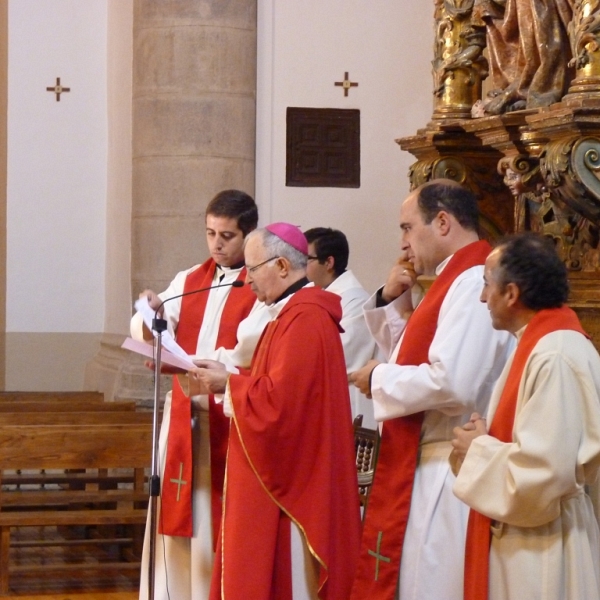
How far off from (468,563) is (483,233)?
266 cm

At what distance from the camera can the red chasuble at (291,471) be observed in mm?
3949

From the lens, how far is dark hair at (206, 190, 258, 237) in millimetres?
4883

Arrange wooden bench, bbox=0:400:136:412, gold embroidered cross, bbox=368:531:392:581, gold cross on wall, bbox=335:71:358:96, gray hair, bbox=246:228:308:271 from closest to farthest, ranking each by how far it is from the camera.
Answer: gold embroidered cross, bbox=368:531:392:581, gray hair, bbox=246:228:308:271, wooden bench, bbox=0:400:136:412, gold cross on wall, bbox=335:71:358:96

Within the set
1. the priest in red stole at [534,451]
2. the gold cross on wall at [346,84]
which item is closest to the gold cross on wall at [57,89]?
the gold cross on wall at [346,84]

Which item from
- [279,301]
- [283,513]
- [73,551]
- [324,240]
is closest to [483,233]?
[324,240]

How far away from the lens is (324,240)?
19.8ft

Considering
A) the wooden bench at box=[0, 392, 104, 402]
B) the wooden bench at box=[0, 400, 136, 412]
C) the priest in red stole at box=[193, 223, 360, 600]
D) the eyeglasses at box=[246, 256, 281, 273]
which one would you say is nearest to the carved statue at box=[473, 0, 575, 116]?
the eyeglasses at box=[246, 256, 281, 273]

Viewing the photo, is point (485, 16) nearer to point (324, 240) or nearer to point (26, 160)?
point (324, 240)

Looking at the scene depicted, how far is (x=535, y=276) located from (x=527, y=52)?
219 centimetres

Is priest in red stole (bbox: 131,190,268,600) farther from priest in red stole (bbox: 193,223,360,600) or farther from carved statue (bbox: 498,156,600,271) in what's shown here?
carved statue (bbox: 498,156,600,271)

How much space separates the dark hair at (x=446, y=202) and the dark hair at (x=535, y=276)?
71 centimetres

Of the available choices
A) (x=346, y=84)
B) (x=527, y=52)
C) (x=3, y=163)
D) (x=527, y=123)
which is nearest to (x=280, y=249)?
(x=527, y=123)

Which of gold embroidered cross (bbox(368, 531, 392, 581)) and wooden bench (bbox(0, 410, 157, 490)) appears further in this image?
wooden bench (bbox(0, 410, 157, 490))

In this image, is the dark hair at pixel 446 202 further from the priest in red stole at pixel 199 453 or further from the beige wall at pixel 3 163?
the beige wall at pixel 3 163
